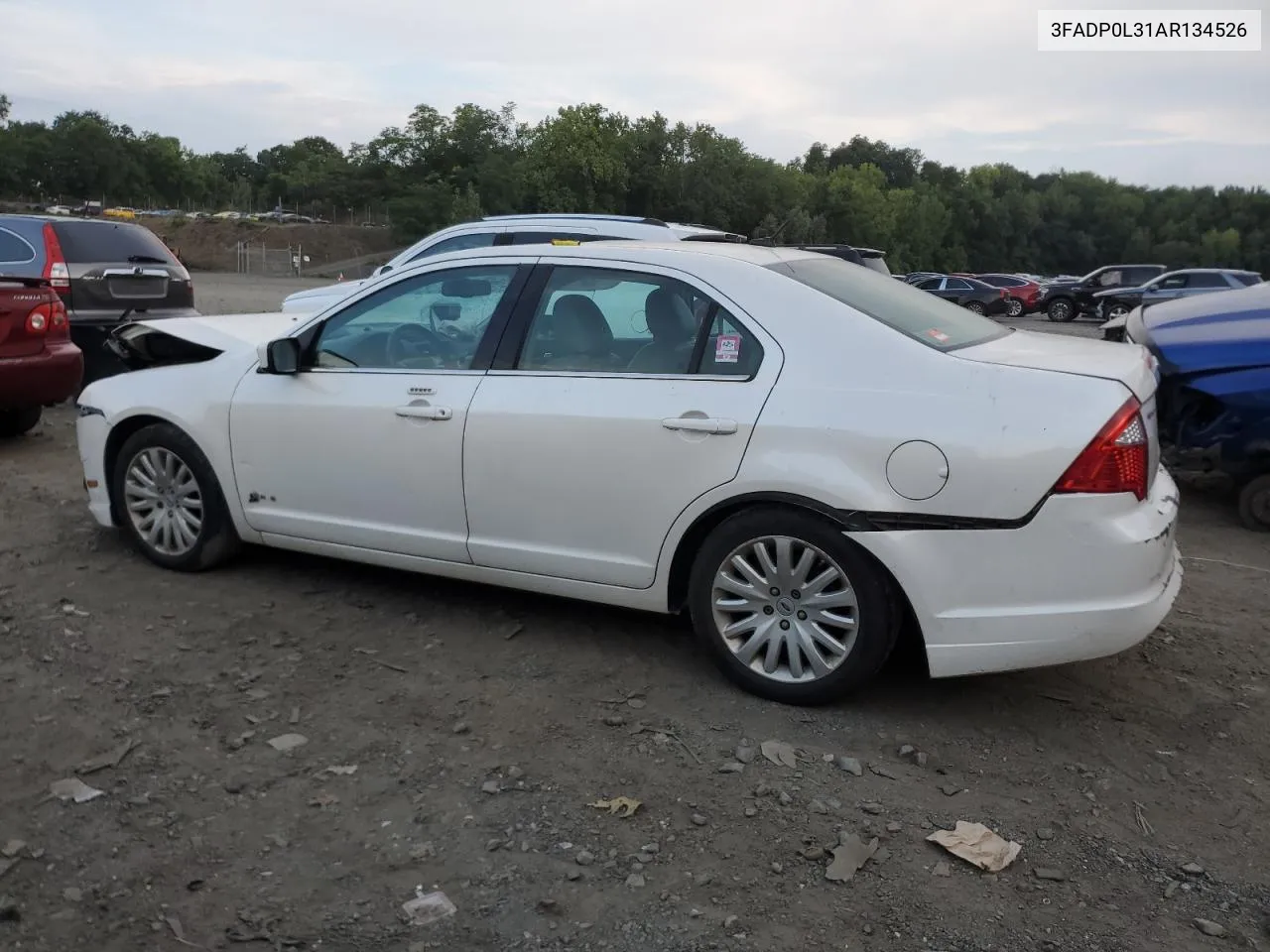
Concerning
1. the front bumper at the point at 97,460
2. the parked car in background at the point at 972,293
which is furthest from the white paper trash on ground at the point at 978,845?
the parked car in background at the point at 972,293

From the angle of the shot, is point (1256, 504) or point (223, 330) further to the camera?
point (1256, 504)

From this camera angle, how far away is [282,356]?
4828mm

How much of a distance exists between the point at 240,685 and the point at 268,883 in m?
1.32

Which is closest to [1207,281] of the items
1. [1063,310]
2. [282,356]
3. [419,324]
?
[1063,310]

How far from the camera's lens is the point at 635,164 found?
75.2m

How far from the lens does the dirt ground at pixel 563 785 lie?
9.09 ft

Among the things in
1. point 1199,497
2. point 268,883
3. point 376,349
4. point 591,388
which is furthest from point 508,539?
point 1199,497

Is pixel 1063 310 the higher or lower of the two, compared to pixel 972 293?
lower

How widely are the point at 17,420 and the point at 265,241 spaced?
62916 mm

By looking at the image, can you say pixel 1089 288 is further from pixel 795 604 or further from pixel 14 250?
pixel 795 604

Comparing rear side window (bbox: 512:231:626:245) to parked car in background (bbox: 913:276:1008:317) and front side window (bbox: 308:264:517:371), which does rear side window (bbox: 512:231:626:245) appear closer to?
front side window (bbox: 308:264:517:371)

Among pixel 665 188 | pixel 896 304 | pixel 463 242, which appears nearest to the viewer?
pixel 896 304

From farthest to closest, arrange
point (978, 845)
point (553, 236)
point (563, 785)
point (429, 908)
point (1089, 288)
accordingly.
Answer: point (1089, 288) → point (553, 236) → point (563, 785) → point (978, 845) → point (429, 908)

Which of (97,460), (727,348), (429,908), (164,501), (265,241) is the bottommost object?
(429,908)
